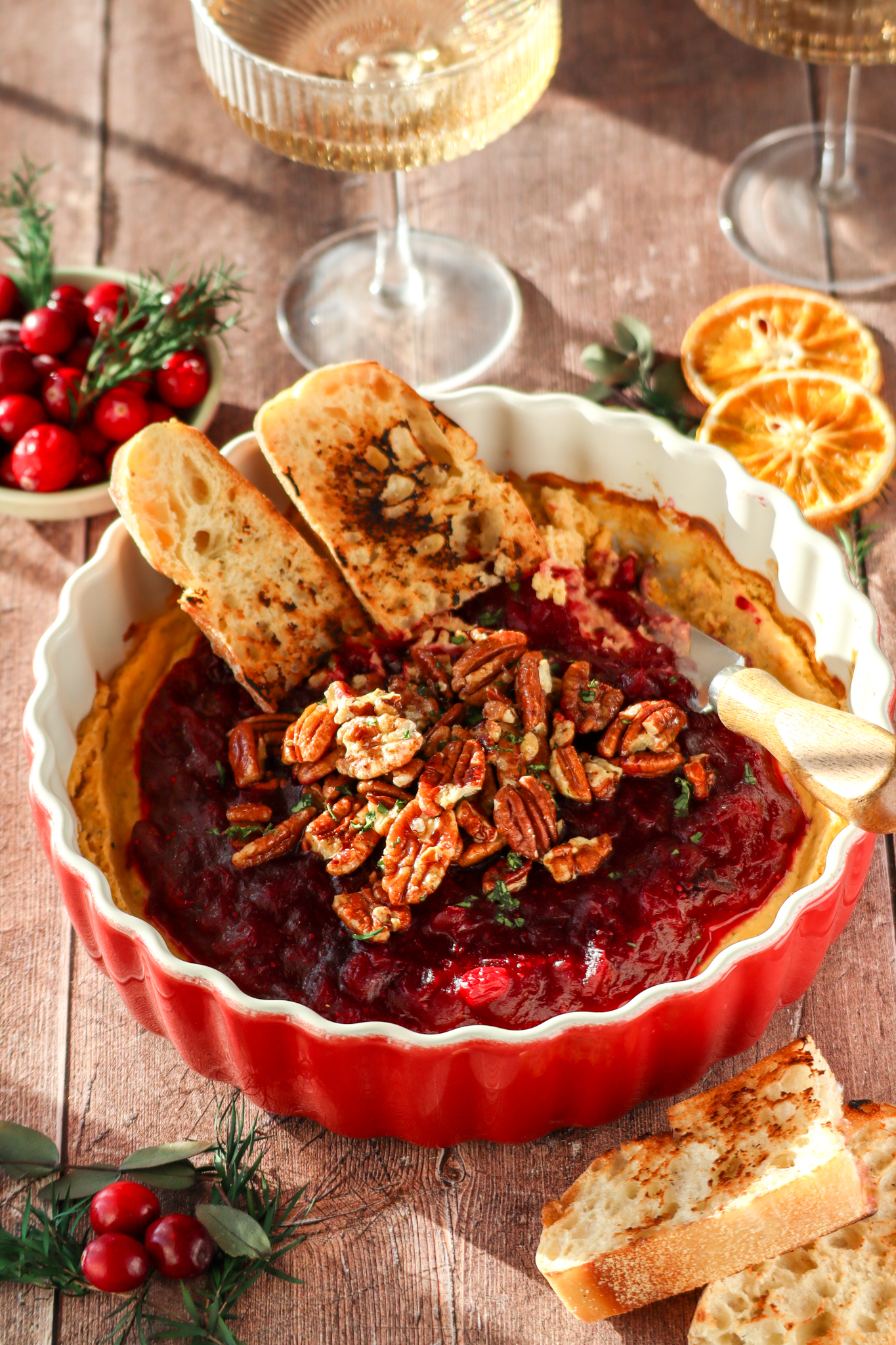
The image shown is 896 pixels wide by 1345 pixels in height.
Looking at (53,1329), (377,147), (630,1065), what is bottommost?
(53,1329)

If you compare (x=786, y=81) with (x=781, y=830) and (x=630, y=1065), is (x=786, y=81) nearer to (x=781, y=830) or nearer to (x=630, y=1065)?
(x=781, y=830)

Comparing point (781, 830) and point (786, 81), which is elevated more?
point (786, 81)

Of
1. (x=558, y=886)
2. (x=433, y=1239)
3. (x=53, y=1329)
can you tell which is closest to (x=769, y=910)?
(x=558, y=886)

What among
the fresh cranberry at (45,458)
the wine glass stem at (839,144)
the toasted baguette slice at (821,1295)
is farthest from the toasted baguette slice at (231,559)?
the wine glass stem at (839,144)

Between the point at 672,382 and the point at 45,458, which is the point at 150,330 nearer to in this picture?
the point at 45,458

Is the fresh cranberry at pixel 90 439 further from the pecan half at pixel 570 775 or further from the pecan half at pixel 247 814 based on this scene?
the pecan half at pixel 570 775

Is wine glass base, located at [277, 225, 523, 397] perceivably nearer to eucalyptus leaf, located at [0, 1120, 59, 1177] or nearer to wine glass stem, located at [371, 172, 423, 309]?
wine glass stem, located at [371, 172, 423, 309]
